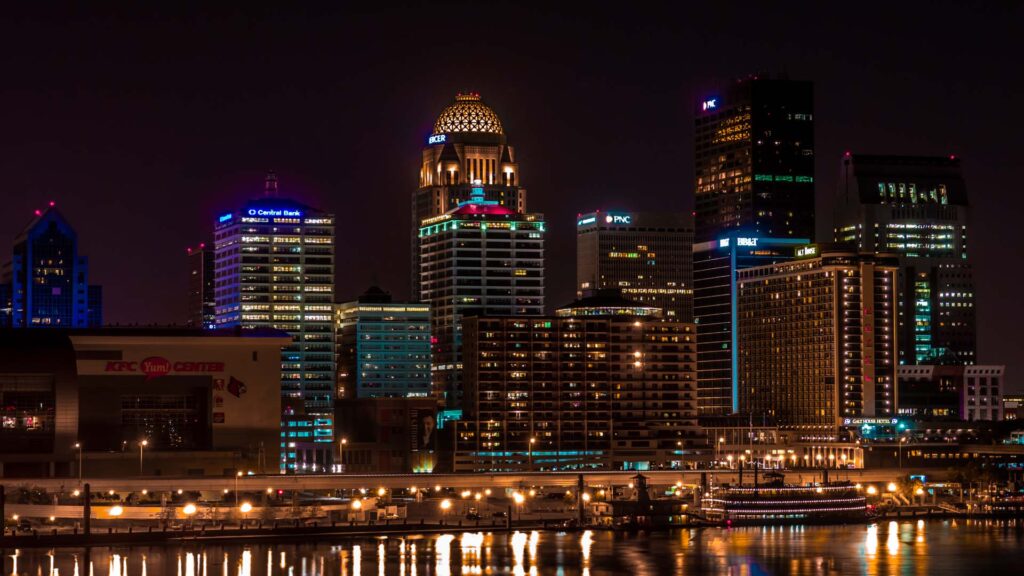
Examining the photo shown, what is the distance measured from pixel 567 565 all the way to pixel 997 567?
131 ft

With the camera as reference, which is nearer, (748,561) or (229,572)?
(229,572)

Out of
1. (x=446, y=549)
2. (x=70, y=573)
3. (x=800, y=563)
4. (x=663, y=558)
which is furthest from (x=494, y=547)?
(x=70, y=573)

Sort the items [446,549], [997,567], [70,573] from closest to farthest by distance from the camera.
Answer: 1. [70,573]
2. [997,567]
3. [446,549]

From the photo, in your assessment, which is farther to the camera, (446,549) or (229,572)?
(446,549)

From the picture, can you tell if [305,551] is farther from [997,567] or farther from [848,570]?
[997,567]

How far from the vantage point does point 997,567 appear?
18500 cm

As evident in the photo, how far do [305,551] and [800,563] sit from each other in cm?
4758

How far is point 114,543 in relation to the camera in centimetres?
19825

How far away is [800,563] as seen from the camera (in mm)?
188000

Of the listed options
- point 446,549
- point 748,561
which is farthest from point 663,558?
point 446,549

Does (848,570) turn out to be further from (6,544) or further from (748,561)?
(6,544)

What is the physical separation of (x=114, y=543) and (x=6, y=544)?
35.1 feet

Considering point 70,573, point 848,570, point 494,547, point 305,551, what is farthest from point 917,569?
point 70,573

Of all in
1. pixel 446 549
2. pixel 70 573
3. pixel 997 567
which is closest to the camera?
pixel 70 573
